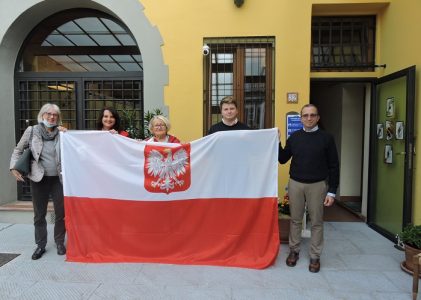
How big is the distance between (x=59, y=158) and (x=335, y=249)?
11.5 ft

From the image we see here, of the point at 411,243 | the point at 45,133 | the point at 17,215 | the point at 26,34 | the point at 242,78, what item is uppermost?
the point at 26,34

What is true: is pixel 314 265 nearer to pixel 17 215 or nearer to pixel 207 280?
pixel 207 280

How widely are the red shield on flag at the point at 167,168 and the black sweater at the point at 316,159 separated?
119cm

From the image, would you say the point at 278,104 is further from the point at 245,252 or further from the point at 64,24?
the point at 64,24

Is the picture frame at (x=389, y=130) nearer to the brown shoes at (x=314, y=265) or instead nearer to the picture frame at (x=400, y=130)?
the picture frame at (x=400, y=130)

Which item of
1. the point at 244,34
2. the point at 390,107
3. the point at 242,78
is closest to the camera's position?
the point at 390,107

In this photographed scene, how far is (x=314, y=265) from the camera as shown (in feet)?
11.3

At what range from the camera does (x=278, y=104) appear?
4699 mm

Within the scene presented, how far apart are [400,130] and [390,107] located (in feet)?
1.41

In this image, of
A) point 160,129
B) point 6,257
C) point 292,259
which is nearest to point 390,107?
point 292,259

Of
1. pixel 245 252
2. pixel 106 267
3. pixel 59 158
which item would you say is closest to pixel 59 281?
pixel 106 267

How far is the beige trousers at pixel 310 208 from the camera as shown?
3.42m

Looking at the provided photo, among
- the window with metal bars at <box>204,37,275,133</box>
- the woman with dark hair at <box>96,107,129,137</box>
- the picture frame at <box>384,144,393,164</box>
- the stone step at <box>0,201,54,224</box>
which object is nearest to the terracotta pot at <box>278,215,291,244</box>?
the window with metal bars at <box>204,37,275,133</box>

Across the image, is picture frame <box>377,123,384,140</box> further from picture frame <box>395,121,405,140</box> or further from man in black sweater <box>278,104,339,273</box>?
man in black sweater <box>278,104,339,273</box>
